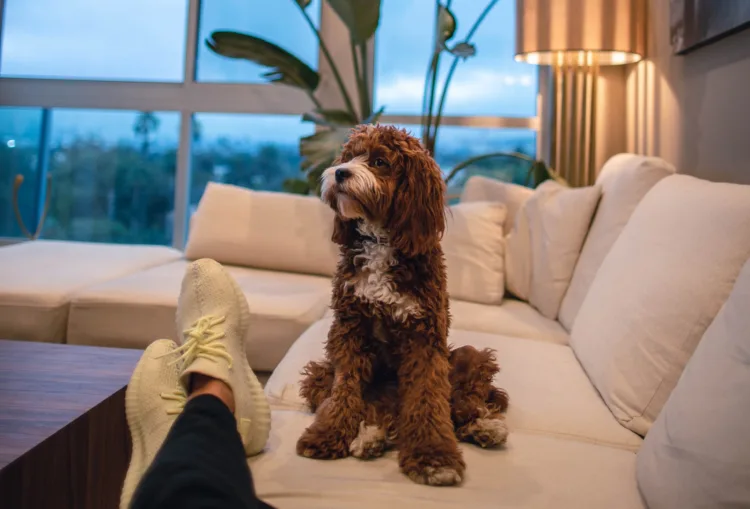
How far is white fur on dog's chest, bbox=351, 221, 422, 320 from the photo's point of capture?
42.9 inches

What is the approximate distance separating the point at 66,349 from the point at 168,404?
69cm

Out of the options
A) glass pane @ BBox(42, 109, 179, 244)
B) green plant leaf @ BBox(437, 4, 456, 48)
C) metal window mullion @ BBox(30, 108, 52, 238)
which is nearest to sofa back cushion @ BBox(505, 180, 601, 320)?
green plant leaf @ BBox(437, 4, 456, 48)

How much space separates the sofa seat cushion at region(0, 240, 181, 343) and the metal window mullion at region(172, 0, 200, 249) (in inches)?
27.8

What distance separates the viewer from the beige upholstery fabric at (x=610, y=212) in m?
1.78

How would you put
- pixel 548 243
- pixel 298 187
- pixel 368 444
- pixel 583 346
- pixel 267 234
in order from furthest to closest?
pixel 298 187, pixel 267 234, pixel 548 243, pixel 583 346, pixel 368 444

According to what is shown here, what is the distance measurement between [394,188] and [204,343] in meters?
0.44

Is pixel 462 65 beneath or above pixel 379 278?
above

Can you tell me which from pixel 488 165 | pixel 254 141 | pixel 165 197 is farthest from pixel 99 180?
pixel 488 165

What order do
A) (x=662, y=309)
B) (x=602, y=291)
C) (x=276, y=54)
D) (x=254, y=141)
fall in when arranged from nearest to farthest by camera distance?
(x=662, y=309) → (x=602, y=291) → (x=276, y=54) → (x=254, y=141)

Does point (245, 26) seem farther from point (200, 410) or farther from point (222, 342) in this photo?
point (200, 410)

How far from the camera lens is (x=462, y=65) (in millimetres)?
3475

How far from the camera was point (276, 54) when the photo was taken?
296 centimetres

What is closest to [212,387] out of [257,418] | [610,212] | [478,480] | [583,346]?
[257,418]

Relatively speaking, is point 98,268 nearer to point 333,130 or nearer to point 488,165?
point 333,130
